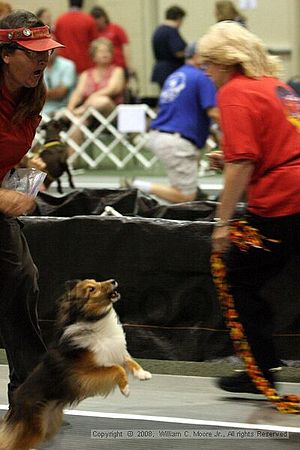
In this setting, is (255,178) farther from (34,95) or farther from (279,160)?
(34,95)

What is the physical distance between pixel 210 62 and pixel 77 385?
145 cm

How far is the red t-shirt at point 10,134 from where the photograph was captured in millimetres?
3982

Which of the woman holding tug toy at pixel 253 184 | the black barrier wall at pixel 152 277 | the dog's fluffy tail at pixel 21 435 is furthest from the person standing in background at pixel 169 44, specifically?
the dog's fluffy tail at pixel 21 435

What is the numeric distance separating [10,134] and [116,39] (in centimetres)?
1092

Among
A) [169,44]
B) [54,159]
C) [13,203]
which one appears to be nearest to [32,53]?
[13,203]

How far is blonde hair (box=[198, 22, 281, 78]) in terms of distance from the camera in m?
4.30

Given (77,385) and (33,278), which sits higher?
(33,278)

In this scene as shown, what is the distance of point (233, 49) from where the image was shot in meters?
4.30

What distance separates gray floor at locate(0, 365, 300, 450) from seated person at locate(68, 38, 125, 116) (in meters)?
8.36

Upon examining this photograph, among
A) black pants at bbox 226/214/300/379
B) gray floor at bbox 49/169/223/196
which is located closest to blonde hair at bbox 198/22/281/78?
black pants at bbox 226/214/300/379

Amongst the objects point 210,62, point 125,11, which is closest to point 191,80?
point 210,62

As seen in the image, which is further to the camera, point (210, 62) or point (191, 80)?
point (191, 80)

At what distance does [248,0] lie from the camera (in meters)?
15.2

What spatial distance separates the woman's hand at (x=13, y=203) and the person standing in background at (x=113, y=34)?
10623 millimetres
